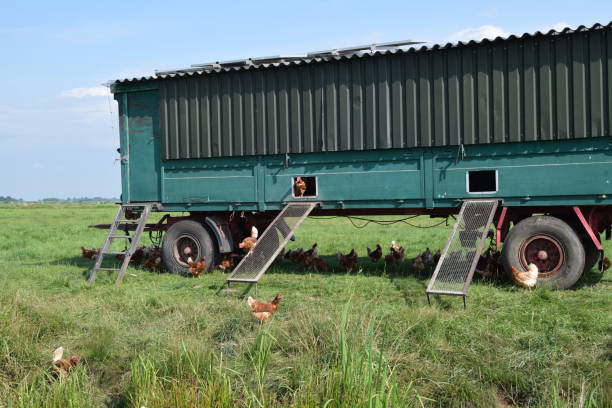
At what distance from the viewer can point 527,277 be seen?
980 cm

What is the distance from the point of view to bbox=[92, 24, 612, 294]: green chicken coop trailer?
33.7ft

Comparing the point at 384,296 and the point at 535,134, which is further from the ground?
the point at 535,134

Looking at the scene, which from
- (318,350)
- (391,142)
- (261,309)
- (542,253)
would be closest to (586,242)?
(542,253)

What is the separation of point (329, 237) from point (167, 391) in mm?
15062

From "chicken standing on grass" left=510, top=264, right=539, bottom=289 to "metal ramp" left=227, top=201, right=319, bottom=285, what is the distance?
3.67m

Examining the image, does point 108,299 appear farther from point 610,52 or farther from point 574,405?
point 610,52

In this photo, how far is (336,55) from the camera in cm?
1198

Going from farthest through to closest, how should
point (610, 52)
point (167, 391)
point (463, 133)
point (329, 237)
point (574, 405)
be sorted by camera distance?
point (329, 237) < point (463, 133) < point (610, 52) < point (167, 391) < point (574, 405)

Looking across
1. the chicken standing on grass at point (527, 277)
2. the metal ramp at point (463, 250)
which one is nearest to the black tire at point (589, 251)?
the chicken standing on grass at point (527, 277)

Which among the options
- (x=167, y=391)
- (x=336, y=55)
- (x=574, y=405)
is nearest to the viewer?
(x=574, y=405)

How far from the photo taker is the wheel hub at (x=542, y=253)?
10164 millimetres

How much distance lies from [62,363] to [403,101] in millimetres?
7303

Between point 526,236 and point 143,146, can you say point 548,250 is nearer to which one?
point 526,236

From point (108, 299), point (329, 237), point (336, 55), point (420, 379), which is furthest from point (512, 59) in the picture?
point (329, 237)
